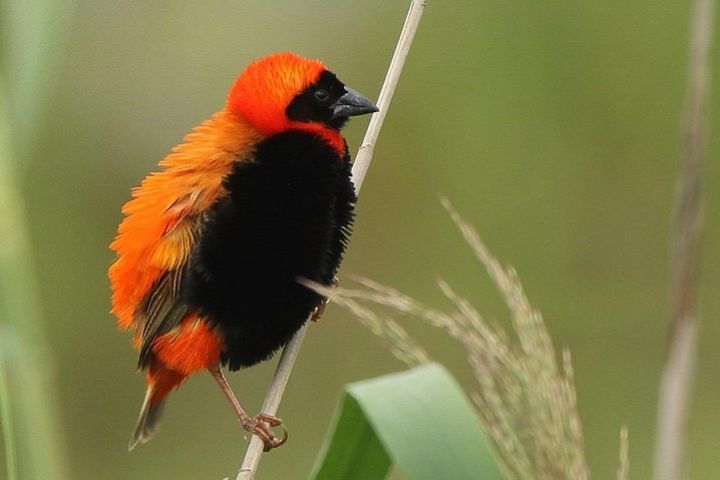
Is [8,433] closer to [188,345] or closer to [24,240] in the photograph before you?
[24,240]

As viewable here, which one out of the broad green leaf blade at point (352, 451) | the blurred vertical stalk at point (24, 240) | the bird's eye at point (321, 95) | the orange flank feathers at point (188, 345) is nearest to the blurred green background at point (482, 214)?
the orange flank feathers at point (188, 345)

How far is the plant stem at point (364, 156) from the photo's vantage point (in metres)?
2.28

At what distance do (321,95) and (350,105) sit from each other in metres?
0.08

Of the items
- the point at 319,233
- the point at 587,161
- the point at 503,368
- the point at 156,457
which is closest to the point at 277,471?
the point at 156,457


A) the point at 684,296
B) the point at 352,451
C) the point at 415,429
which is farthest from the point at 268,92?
the point at 684,296

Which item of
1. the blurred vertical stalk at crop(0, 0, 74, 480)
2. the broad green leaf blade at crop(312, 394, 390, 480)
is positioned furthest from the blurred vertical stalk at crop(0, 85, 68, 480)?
the broad green leaf blade at crop(312, 394, 390, 480)

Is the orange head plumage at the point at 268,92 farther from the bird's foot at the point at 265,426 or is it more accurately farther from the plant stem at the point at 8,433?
the plant stem at the point at 8,433

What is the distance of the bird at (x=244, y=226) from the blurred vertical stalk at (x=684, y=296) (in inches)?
58.8

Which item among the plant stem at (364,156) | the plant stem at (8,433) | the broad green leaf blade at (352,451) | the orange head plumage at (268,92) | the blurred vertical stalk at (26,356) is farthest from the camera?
the orange head plumage at (268,92)

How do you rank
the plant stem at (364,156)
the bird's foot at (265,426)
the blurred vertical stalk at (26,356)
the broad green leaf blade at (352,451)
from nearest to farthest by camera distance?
the broad green leaf blade at (352,451), the blurred vertical stalk at (26,356), the plant stem at (364,156), the bird's foot at (265,426)

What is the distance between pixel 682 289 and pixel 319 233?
5.07 ft

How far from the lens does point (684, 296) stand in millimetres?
1369

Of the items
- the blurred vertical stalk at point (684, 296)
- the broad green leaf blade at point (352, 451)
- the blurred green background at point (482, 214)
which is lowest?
the blurred green background at point (482, 214)

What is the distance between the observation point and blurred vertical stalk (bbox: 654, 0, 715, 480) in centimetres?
137
